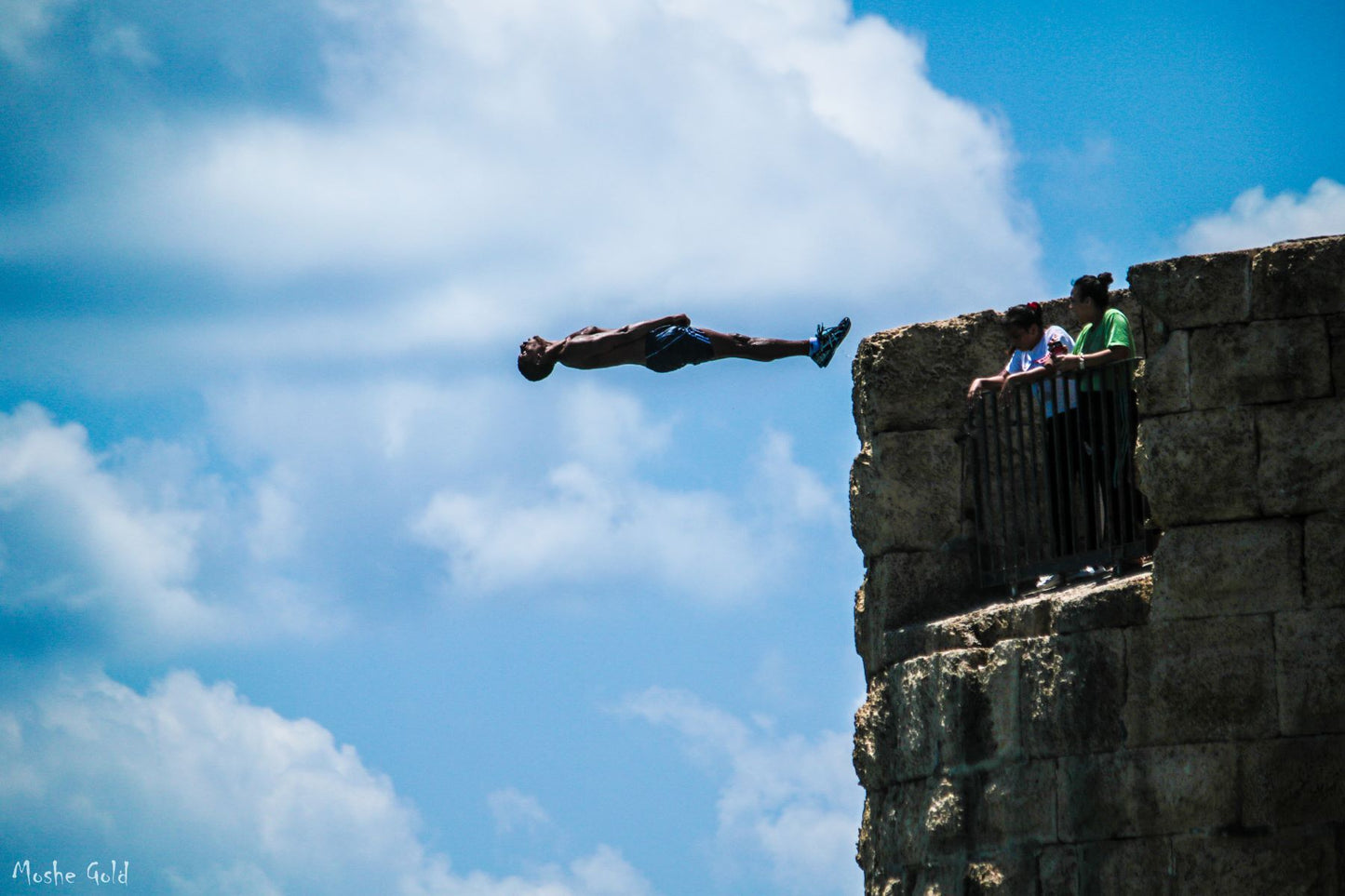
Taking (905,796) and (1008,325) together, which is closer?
(905,796)

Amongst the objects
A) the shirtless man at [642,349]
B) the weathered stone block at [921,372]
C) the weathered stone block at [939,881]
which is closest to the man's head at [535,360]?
the shirtless man at [642,349]

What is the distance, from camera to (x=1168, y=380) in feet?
29.1

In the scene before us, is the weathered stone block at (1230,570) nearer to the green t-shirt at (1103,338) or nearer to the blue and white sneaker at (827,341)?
the green t-shirt at (1103,338)

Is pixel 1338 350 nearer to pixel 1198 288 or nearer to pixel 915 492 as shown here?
pixel 1198 288

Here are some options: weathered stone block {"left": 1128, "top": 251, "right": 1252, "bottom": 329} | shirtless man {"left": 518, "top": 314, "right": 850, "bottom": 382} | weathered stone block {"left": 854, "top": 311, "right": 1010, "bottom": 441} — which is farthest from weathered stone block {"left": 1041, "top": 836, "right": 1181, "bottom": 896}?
shirtless man {"left": 518, "top": 314, "right": 850, "bottom": 382}

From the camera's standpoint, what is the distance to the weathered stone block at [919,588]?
10188 mm

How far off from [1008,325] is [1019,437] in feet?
2.79

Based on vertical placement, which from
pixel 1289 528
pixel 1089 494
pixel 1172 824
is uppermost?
pixel 1089 494

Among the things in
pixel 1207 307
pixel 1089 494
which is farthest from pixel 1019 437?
pixel 1207 307

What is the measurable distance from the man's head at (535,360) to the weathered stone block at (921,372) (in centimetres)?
312

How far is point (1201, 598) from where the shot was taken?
28.3 feet

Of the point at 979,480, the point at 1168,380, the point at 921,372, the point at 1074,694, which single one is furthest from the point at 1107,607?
the point at 921,372

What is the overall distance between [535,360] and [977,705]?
494 centimetres

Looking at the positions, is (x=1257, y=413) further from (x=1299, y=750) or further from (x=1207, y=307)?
(x=1299, y=750)
